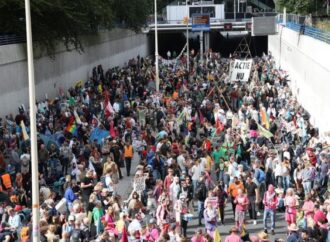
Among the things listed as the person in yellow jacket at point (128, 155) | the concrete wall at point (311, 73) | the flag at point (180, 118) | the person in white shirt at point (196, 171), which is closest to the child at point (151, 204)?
the person in white shirt at point (196, 171)

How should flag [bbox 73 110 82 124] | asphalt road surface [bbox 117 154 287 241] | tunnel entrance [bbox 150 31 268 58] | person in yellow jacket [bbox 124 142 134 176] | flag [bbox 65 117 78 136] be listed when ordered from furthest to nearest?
tunnel entrance [bbox 150 31 268 58] < flag [bbox 73 110 82 124] < flag [bbox 65 117 78 136] < person in yellow jacket [bbox 124 142 134 176] < asphalt road surface [bbox 117 154 287 241]

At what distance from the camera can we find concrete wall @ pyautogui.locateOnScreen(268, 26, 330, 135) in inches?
1048

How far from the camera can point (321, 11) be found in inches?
2227

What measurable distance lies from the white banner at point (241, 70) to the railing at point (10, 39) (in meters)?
10.8

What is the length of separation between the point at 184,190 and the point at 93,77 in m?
26.6

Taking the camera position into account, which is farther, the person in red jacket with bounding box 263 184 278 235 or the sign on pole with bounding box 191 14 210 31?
the sign on pole with bounding box 191 14 210 31

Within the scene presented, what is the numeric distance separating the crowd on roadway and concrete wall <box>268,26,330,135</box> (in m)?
1.01

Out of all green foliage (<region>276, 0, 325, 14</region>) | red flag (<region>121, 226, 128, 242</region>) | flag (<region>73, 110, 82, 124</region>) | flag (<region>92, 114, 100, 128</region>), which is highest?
green foliage (<region>276, 0, 325, 14</region>)

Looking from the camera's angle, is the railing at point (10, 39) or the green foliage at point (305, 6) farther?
the green foliage at point (305, 6)

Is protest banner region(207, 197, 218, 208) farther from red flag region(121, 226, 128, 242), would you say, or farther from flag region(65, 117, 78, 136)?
flag region(65, 117, 78, 136)

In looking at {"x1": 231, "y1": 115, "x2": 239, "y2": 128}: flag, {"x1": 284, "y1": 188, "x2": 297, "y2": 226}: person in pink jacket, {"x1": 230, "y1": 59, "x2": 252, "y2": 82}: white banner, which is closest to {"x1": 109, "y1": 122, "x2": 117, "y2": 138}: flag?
{"x1": 231, "y1": 115, "x2": 239, "y2": 128}: flag

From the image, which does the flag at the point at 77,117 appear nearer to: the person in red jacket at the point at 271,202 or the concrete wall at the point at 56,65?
the concrete wall at the point at 56,65

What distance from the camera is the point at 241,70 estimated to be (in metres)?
35.9

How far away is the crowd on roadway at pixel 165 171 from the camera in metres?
14.3
